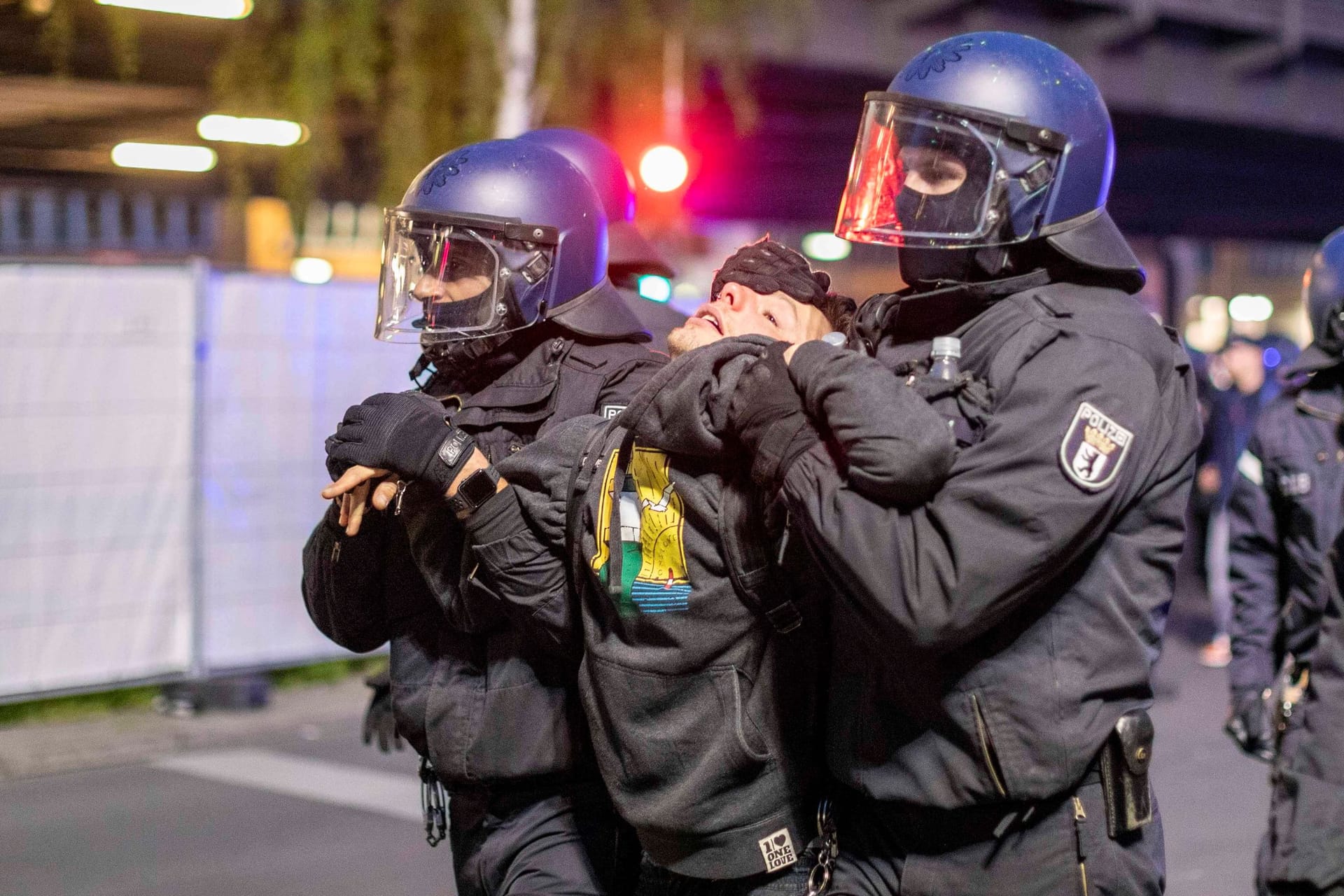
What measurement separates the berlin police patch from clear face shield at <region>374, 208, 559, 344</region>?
1231 mm

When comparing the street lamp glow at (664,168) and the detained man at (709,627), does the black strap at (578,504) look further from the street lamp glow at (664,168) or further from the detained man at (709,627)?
the street lamp glow at (664,168)

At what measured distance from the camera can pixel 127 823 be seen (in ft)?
19.5

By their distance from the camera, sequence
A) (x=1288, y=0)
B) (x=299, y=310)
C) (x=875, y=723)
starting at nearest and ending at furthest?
(x=875, y=723)
(x=299, y=310)
(x=1288, y=0)

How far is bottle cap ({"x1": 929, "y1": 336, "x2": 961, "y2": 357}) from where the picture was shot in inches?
78.8

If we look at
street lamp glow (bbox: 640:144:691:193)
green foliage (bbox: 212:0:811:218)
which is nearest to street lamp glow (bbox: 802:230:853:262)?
green foliage (bbox: 212:0:811:218)

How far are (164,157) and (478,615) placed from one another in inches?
564

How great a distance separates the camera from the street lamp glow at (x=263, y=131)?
951 cm

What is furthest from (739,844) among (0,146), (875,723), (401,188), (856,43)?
(0,146)

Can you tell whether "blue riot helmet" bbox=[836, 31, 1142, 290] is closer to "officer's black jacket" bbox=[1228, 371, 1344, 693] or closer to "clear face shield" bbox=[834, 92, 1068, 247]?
"clear face shield" bbox=[834, 92, 1068, 247]

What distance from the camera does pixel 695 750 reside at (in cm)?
209

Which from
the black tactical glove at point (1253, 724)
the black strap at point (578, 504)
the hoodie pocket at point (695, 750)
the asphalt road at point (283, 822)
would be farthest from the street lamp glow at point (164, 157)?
the hoodie pocket at point (695, 750)

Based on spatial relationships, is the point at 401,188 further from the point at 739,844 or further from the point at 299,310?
the point at 739,844

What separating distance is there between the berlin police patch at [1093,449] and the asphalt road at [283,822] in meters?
3.55

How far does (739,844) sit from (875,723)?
0.28 m
